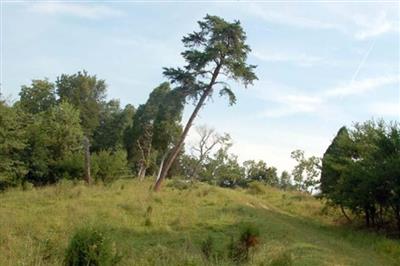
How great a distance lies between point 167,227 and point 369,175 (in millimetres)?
9082

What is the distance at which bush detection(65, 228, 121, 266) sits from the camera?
7243 millimetres

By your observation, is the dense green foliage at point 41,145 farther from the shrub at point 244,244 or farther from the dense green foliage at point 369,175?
the shrub at point 244,244

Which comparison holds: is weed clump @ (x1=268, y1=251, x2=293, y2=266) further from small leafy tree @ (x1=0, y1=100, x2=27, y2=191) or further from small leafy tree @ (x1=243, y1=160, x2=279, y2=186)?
small leafy tree @ (x1=243, y1=160, x2=279, y2=186)

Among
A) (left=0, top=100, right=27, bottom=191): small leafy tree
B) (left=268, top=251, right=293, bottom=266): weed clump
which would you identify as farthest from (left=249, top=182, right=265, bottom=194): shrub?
(left=268, top=251, right=293, bottom=266): weed clump

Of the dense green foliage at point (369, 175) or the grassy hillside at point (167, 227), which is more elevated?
the dense green foliage at point (369, 175)

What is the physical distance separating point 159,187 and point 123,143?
79.6 feet

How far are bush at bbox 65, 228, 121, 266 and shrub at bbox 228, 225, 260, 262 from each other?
13.2ft

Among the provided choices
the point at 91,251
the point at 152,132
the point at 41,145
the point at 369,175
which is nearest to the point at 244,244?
the point at 91,251

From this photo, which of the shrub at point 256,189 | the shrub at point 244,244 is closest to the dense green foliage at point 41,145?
the shrub at point 256,189

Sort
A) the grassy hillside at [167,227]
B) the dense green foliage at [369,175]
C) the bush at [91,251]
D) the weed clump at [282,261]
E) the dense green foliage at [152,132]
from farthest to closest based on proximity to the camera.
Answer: the dense green foliage at [152,132]
the dense green foliage at [369,175]
the grassy hillside at [167,227]
the weed clump at [282,261]
the bush at [91,251]

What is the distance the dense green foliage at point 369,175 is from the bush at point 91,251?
1438 cm

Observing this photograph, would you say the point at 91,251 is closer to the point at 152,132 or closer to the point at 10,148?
the point at 10,148

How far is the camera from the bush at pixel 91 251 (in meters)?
7.24

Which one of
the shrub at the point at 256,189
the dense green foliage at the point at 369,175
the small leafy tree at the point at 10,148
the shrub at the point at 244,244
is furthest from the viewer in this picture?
the shrub at the point at 256,189
